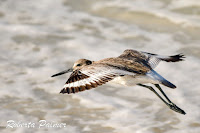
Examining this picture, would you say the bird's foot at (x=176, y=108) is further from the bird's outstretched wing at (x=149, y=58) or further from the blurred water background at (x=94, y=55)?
the bird's outstretched wing at (x=149, y=58)

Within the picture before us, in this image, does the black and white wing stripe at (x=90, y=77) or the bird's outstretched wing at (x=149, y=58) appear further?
the bird's outstretched wing at (x=149, y=58)

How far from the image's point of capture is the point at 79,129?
19.1 feet

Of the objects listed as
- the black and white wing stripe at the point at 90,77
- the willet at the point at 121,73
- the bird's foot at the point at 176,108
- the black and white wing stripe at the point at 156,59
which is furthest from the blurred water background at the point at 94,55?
the black and white wing stripe at the point at 90,77

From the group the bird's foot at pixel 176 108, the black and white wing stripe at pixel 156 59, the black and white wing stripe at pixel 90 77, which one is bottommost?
the bird's foot at pixel 176 108

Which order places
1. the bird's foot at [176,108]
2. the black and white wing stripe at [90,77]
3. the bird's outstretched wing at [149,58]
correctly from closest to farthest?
1. the black and white wing stripe at [90,77]
2. the bird's foot at [176,108]
3. the bird's outstretched wing at [149,58]

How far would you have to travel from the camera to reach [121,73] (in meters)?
5.38

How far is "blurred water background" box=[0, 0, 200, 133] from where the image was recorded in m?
6.07

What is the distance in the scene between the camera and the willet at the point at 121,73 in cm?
510

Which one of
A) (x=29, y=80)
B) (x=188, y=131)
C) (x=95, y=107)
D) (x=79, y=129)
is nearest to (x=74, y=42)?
(x=29, y=80)

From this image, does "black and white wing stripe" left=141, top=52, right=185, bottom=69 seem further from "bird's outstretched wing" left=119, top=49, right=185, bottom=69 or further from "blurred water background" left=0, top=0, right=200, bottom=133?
"blurred water background" left=0, top=0, right=200, bottom=133

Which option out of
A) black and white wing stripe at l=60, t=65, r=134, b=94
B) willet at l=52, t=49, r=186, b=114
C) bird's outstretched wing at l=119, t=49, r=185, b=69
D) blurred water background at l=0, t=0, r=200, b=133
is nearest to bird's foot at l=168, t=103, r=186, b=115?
willet at l=52, t=49, r=186, b=114

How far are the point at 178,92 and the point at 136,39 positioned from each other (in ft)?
6.92

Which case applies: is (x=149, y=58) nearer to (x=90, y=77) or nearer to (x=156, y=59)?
(x=156, y=59)

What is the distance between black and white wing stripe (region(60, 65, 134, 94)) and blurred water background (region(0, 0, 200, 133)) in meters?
0.87
